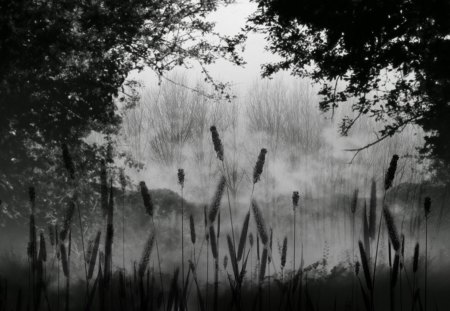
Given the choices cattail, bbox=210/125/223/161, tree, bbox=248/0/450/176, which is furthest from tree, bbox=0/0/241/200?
cattail, bbox=210/125/223/161

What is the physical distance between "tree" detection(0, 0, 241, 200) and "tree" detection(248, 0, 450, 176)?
1492mm

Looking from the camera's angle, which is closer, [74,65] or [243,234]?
[243,234]

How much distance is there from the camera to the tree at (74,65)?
13469 mm

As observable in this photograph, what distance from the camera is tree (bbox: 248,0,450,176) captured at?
10.8 meters

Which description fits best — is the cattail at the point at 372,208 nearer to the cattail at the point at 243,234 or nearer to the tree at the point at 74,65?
the cattail at the point at 243,234

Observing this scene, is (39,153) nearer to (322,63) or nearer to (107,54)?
(107,54)

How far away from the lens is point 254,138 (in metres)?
36.7

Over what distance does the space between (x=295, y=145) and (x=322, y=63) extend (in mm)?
24294

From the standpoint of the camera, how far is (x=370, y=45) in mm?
11500

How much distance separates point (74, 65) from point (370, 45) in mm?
6876

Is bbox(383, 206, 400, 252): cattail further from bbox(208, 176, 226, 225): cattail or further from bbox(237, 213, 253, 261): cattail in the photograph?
bbox(208, 176, 226, 225): cattail

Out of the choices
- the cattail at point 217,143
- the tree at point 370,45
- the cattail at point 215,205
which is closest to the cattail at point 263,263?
the cattail at point 215,205

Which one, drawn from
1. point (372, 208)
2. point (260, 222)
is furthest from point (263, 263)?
point (372, 208)

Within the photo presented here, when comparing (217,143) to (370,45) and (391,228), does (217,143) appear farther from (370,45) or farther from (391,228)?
(370,45)
